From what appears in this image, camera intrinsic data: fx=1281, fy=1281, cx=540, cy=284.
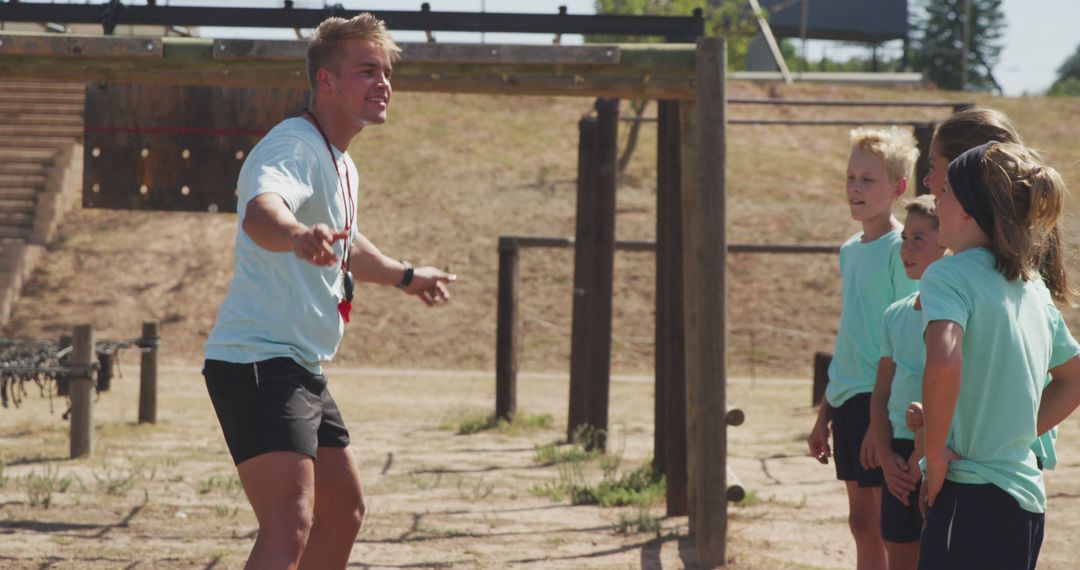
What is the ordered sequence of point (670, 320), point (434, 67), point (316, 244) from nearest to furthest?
point (316, 244) → point (434, 67) → point (670, 320)

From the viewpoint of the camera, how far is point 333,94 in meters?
3.42

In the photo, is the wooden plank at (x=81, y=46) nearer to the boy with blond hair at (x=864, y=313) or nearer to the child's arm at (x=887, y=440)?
the boy with blond hair at (x=864, y=313)

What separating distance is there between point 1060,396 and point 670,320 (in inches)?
141

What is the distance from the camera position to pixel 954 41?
218 feet

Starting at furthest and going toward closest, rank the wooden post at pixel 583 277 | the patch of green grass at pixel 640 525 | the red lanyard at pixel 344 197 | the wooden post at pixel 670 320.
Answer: the wooden post at pixel 583 277 < the wooden post at pixel 670 320 < the patch of green grass at pixel 640 525 < the red lanyard at pixel 344 197

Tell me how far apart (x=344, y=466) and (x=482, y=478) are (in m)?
4.53

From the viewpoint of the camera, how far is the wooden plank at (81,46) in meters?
5.66

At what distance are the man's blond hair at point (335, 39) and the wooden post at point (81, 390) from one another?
5442 mm

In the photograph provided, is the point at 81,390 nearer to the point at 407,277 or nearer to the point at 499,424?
the point at 499,424

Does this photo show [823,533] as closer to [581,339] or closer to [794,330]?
[581,339]

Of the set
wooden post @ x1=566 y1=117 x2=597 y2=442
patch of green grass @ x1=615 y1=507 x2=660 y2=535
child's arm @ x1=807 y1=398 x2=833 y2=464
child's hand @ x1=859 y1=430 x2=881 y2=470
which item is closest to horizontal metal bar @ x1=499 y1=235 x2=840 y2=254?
wooden post @ x1=566 y1=117 x2=597 y2=442

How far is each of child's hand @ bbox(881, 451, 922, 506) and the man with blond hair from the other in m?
1.31

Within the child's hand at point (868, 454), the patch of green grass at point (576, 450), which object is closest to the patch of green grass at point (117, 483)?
the patch of green grass at point (576, 450)

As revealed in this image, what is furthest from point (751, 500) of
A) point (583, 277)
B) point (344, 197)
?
point (344, 197)
